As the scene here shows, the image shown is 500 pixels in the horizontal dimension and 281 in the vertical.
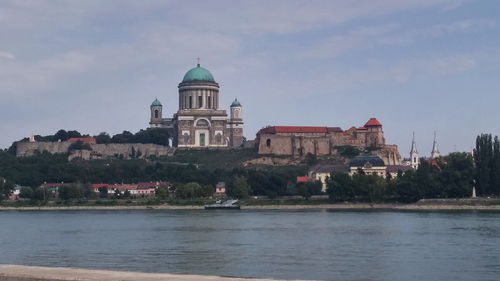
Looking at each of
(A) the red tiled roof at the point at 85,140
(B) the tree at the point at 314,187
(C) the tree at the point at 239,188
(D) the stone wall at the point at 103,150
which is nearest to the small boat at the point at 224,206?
(C) the tree at the point at 239,188

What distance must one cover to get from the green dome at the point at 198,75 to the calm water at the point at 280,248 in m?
55.4

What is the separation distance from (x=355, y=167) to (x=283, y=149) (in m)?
15.1

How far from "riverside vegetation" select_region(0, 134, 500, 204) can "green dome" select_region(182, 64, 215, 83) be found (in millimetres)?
10524

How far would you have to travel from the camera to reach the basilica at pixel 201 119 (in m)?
102

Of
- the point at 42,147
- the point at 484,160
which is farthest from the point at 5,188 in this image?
the point at 484,160

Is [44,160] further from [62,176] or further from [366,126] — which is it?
[366,126]

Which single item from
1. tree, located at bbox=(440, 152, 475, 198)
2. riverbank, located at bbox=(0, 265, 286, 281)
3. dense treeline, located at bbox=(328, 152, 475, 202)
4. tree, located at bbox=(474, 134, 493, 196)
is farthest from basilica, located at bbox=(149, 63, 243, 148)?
riverbank, located at bbox=(0, 265, 286, 281)

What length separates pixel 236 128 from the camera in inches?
4122

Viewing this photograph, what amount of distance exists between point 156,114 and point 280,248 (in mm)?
78100

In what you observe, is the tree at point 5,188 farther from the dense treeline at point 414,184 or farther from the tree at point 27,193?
the dense treeline at point 414,184

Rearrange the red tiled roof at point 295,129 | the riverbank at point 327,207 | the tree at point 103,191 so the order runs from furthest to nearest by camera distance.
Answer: the red tiled roof at point 295,129
the tree at point 103,191
the riverbank at point 327,207

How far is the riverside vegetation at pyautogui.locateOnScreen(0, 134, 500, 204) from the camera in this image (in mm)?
68000

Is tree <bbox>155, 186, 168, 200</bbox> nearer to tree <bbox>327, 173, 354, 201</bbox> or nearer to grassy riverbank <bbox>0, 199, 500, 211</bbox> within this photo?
grassy riverbank <bbox>0, 199, 500, 211</bbox>

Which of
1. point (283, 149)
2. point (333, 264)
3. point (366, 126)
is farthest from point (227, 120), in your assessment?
point (333, 264)
